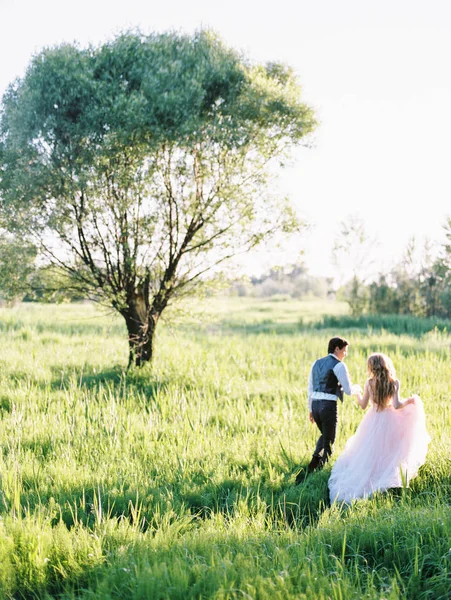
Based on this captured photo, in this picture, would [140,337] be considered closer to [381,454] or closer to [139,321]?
[139,321]

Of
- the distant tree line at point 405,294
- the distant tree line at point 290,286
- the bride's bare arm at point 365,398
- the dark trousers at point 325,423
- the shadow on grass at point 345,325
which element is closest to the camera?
the bride's bare arm at point 365,398

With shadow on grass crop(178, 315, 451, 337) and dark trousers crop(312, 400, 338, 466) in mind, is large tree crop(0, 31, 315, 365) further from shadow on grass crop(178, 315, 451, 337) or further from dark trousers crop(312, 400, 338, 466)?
shadow on grass crop(178, 315, 451, 337)

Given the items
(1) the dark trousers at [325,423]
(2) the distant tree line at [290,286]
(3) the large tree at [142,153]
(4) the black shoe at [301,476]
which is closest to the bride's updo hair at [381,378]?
(1) the dark trousers at [325,423]

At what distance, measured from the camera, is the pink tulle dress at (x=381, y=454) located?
21.4ft

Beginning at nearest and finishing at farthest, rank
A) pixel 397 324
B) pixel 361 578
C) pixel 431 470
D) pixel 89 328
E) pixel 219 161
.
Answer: pixel 361 578 < pixel 431 470 < pixel 219 161 < pixel 89 328 < pixel 397 324

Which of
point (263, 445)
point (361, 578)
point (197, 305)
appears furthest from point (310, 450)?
point (197, 305)

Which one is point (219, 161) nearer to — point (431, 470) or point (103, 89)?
point (103, 89)

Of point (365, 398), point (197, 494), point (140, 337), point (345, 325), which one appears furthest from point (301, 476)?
point (345, 325)

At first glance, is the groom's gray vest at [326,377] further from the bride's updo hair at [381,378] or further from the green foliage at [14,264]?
the green foliage at [14,264]

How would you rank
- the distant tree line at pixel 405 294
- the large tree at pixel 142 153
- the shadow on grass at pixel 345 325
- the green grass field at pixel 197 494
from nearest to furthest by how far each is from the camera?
the green grass field at pixel 197 494
the large tree at pixel 142 153
the shadow on grass at pixel 345 325
the distant tree line at pixel 405 294

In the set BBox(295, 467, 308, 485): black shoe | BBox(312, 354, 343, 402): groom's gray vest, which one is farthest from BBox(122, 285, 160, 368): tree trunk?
BBox(295, 467, 308, 485): black shoe

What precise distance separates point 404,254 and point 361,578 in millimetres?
25602

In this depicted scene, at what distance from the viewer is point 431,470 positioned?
6.82 metres

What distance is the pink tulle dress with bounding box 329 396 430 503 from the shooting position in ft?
21.4
